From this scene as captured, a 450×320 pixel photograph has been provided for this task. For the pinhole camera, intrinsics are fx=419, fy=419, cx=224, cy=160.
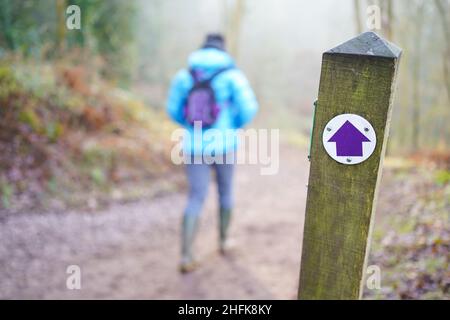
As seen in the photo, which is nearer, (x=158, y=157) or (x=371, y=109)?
(x=371, y=109)

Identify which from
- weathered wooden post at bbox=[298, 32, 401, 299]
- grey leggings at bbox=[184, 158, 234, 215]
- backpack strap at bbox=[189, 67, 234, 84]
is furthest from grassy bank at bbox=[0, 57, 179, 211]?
weathered wooden post at bbox=[298, 32, 401, 299]

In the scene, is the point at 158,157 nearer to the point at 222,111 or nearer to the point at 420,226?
the point at 222,111

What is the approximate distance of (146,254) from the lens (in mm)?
5562

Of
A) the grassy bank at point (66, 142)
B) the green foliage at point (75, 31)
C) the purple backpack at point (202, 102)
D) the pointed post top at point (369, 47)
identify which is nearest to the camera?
the pointed post top at point (369, 47)

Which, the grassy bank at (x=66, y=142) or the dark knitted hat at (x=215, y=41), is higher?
the dark knitted hat at (x=215, y=41)

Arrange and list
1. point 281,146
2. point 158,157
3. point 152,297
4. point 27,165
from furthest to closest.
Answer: point 281,146, point 158,157, point 27,165, point 152,297

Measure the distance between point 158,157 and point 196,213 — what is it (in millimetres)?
4765

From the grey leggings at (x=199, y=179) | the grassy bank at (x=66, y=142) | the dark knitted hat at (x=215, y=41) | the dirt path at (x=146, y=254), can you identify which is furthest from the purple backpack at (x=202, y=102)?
the grassy bank at (x=66, y=142)

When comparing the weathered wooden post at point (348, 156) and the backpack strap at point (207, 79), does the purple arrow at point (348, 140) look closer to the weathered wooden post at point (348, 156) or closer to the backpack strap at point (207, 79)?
the weathered wooden post at point (348, 156)

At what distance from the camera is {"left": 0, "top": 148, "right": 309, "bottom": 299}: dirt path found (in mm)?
4426

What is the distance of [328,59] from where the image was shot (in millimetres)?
1862

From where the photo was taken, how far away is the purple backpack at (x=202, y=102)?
455cm
